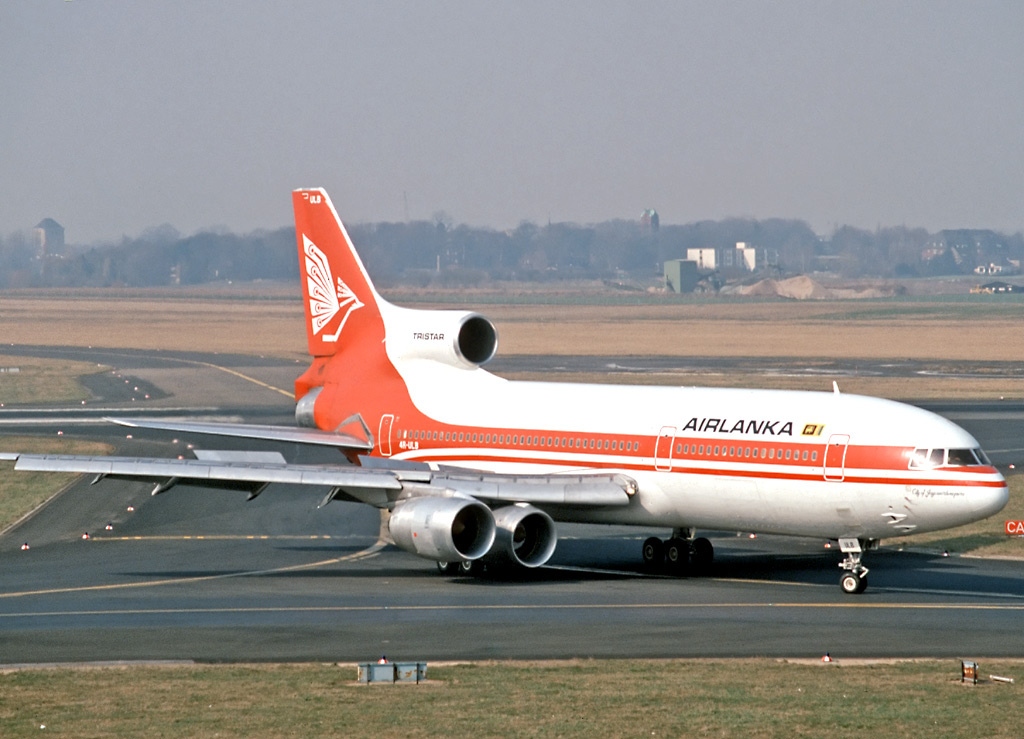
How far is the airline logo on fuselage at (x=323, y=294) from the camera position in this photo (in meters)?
44.2

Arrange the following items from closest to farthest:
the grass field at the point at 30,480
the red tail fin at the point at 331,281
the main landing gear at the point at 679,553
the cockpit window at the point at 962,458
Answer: the cockpit window at the point at 962,458, the main landing gear at the point at 679,553, the red tail fin at the point at 331,281, the grass field at the point at 30,480

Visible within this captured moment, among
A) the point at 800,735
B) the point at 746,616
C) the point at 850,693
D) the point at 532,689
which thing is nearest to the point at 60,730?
the point at 532,689

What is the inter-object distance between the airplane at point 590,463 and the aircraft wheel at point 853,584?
5 cm

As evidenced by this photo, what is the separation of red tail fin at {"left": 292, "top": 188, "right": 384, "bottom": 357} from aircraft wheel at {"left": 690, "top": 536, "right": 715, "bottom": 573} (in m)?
11.1

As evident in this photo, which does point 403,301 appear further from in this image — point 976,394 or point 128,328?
point 976,394

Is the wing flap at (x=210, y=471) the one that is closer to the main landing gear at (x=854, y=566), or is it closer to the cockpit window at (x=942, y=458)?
the main landing gear at (x=854, y=566)

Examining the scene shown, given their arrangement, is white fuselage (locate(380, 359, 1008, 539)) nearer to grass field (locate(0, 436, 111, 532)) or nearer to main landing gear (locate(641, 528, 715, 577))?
main landing gear (locate(641, 528, 715, 577))

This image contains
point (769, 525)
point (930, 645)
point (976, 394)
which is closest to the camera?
point (930, 645)

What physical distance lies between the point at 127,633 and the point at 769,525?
570 inches

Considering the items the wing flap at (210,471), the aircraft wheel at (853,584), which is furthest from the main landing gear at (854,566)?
the wing flap at (210,471)

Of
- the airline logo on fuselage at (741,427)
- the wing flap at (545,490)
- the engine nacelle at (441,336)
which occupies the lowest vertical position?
the wing flap at (545,490)

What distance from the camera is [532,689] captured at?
2283 centimetres

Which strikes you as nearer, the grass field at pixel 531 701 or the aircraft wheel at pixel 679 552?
the grass field at pixel 531 701

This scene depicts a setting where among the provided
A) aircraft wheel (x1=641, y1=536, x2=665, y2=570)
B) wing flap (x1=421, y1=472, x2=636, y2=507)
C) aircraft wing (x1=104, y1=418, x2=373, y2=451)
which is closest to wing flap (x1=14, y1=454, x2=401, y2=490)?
wing flap (x1=421, y1=472, x2=636, y2=507)
